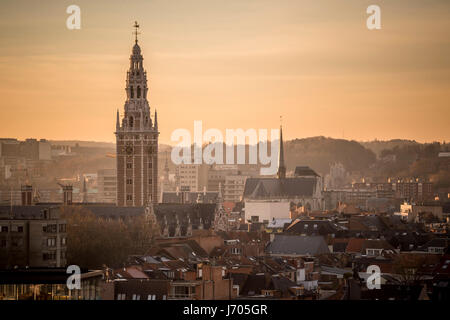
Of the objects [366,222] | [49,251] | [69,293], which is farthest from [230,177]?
[69,293]

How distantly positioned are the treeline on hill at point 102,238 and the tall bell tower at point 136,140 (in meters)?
11.1

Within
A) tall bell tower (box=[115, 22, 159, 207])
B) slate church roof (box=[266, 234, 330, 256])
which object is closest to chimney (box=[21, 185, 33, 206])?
tall bell tower (box=[115, 22, 159, 207])

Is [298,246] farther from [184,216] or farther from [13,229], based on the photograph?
[184,216]

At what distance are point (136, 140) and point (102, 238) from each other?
106 feet

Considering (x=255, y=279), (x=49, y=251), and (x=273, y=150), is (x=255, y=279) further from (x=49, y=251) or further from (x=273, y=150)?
(x=273, y=150)

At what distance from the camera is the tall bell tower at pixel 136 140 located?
94812 millimetres

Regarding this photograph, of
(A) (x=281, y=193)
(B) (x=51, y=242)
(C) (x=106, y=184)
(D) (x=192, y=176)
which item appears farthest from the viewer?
(D) (x=192, y=176)

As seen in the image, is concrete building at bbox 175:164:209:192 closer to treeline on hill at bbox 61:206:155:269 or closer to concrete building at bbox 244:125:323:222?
concrete building at bbox 244:125:323:222

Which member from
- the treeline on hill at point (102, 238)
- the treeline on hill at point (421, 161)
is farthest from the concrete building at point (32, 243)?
the treeline on hill at point (421, 161)

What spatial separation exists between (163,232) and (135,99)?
18646 mm

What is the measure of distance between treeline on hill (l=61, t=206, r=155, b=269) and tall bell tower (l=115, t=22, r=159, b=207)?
11.1 m

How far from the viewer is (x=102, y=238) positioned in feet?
209

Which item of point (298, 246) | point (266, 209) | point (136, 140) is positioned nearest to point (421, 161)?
point (266, 209)
